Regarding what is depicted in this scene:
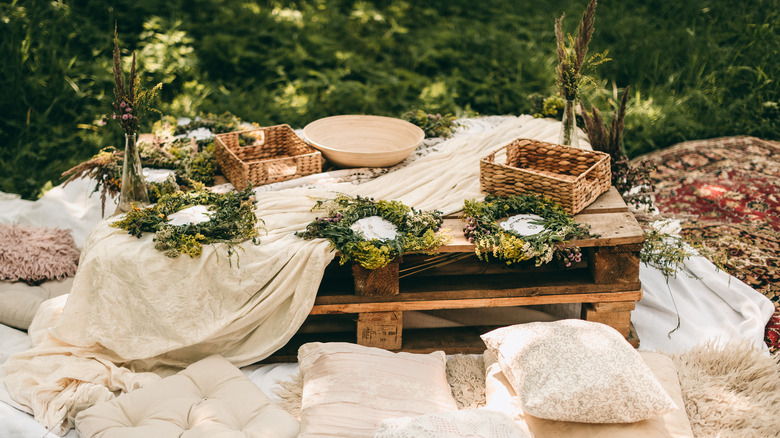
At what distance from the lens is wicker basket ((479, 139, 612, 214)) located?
3.07m

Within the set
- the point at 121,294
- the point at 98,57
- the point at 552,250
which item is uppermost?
the point at 98,57

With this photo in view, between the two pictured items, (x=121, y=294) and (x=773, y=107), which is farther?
(x=773, y=107)

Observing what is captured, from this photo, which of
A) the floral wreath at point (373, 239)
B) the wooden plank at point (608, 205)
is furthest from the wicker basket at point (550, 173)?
the floral wreath at point (373, 239)

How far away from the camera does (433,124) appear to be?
4230 mm

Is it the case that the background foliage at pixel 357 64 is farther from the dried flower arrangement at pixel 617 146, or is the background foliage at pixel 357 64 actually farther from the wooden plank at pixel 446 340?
the wooden plank at pixel 446 340

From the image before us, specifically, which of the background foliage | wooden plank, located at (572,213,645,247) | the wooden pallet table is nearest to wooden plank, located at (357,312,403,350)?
the wooden pallet table

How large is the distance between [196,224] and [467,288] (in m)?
1.22

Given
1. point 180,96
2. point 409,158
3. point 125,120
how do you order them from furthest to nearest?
point 180,96, point 409,158, point 125,120

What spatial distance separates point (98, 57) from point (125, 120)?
3124 millimetres

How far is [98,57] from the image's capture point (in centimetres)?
574

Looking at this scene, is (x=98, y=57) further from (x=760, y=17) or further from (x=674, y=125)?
(x=760, y=17)

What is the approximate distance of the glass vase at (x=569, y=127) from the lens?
3488 millimetres

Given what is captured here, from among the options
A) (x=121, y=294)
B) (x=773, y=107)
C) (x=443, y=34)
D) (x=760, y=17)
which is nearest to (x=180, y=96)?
(x=443, y=34)

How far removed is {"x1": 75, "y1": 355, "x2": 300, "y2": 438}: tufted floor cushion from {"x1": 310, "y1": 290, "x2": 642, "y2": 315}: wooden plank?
0.48 metres
